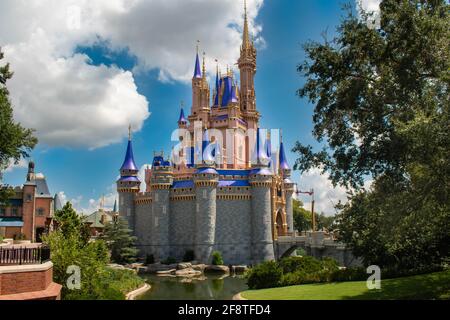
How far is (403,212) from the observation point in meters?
15.3

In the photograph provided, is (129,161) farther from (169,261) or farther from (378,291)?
(378,291)

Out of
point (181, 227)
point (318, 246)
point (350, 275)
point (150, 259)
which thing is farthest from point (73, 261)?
point (181, 227)

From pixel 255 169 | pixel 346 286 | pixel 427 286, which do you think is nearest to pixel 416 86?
pixel 427 286

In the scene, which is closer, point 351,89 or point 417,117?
point 417,117

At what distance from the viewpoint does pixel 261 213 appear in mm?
52250

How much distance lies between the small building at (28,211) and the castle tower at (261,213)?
21.6 meters

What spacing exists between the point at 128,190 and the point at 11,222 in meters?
13.7

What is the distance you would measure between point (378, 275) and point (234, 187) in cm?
3358

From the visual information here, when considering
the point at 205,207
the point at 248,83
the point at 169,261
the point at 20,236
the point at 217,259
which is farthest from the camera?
the point at 248,83

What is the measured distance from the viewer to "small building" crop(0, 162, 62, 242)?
161 ft

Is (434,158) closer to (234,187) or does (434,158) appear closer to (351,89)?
(351,89)

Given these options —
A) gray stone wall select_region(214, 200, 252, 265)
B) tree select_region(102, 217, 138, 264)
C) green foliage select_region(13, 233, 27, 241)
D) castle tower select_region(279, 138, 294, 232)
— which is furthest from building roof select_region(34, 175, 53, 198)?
castle tower select_region(279, 138, 294, 232)

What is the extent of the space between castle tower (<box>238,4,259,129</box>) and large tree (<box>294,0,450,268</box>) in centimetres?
4585

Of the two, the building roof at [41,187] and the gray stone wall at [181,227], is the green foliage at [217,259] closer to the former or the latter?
the gray stone wall at [181,227]
